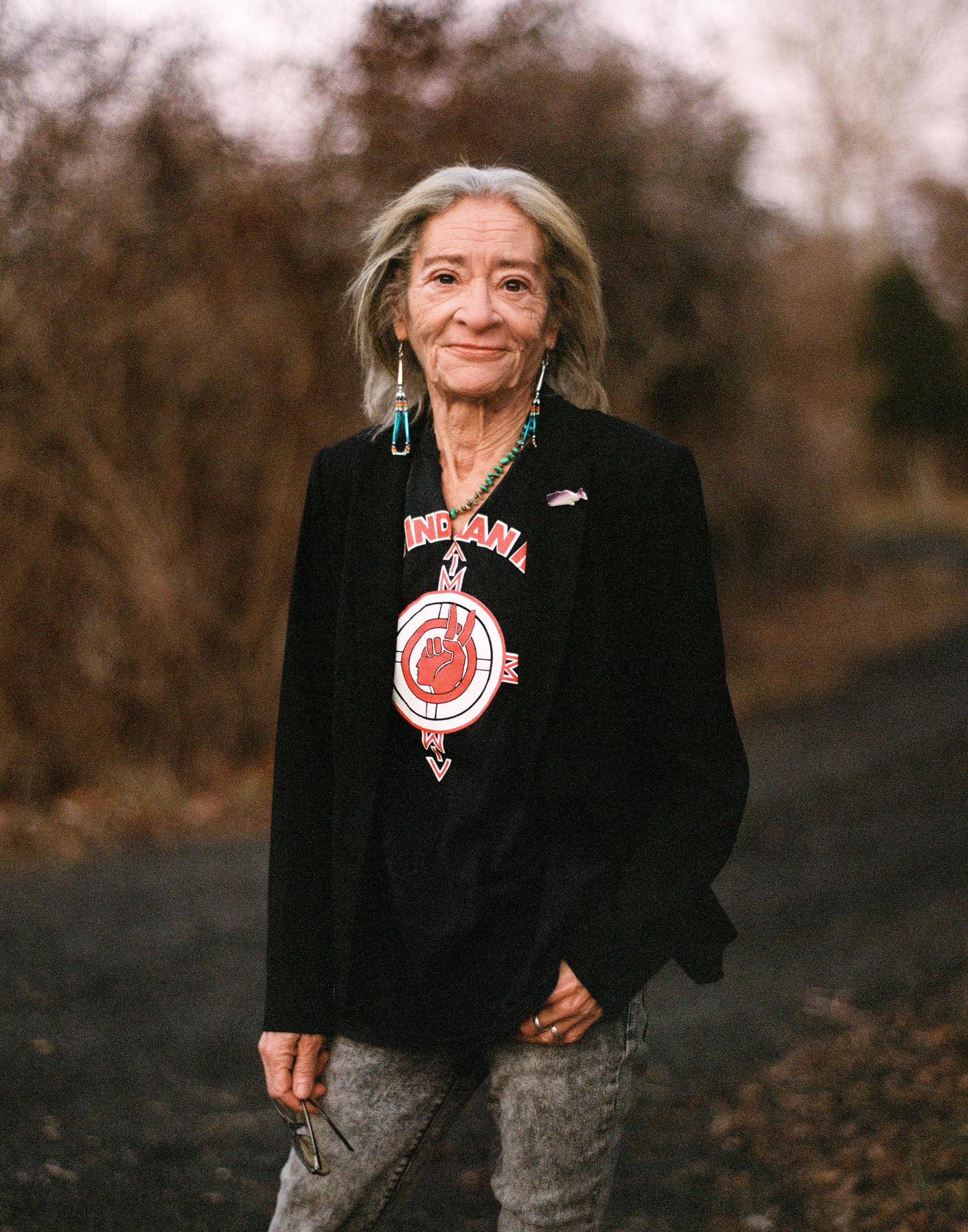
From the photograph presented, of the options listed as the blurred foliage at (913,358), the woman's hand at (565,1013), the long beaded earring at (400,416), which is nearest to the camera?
the woman's hand at (565,1013)

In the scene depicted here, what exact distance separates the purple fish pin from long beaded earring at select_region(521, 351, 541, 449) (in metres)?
0.12

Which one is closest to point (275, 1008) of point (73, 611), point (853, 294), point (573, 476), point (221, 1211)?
point (573, 476)

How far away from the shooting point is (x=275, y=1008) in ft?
6.26

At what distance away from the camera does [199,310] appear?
7.08 m

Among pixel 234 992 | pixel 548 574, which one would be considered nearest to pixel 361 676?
pixel 548 574

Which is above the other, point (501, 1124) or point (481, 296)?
point (481, 296)

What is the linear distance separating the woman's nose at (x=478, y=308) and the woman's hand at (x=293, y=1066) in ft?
4.02

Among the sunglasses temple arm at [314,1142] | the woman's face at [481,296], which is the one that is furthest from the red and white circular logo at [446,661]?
the sunglasses temple arm at [314,1142]

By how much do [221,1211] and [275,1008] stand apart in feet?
5.07

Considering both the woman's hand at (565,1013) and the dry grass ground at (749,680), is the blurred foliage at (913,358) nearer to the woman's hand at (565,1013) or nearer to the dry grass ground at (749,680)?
the dry grass ground at (749,680)

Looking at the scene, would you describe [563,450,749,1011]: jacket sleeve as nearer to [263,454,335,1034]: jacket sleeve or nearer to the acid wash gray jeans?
the acid wash gray jeans

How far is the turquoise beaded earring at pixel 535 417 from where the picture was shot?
195 centimetres

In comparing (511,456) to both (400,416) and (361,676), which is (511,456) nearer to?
(400,416)

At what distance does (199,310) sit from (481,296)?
5666mm
